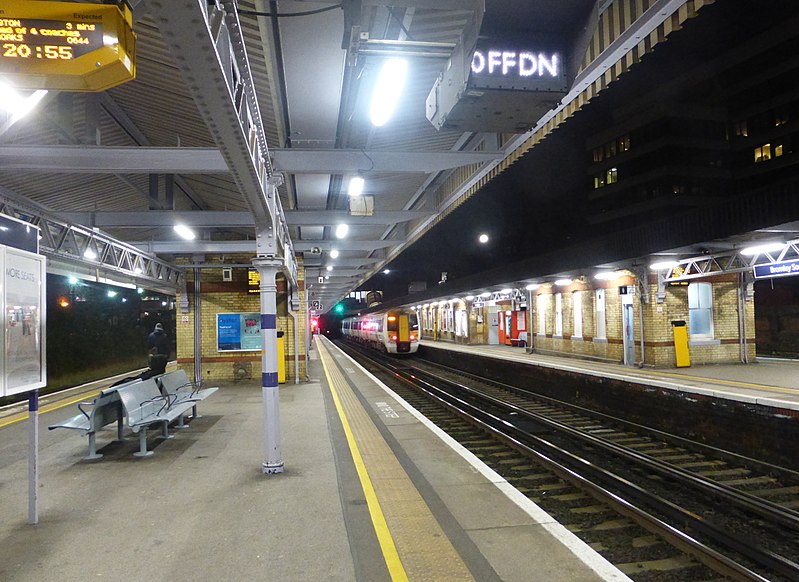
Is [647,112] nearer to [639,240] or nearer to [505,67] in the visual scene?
[639,240]

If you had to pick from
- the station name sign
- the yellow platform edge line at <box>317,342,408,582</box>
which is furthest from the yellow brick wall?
the station name sign

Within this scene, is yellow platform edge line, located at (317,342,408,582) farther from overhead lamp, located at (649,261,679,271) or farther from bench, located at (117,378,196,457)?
overhead lamp, located at (649,261,679,271)

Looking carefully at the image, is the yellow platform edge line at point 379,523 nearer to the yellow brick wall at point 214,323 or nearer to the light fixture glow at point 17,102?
the light fixture glow at point 17,102

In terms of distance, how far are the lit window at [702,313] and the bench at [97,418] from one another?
53.9ft

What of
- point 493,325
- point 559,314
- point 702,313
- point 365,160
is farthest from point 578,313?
point 365,160

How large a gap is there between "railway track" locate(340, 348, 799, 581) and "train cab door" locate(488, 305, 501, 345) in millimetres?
19942

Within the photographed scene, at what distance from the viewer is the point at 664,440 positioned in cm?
970

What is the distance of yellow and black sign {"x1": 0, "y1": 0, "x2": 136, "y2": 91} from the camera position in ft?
9.60

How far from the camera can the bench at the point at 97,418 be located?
669 centimetres

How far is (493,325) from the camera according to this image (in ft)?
106

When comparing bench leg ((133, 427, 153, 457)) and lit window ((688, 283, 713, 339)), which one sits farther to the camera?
lit window ((688, 283, 713, 339))

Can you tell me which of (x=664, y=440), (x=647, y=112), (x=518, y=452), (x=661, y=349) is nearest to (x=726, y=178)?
(x=647, y=112)

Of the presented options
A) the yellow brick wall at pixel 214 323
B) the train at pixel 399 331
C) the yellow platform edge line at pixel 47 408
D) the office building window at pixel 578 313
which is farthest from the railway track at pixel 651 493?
the train at pixel 399 331

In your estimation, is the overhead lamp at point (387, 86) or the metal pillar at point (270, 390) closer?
the overhead lamp at point (387, 86)
